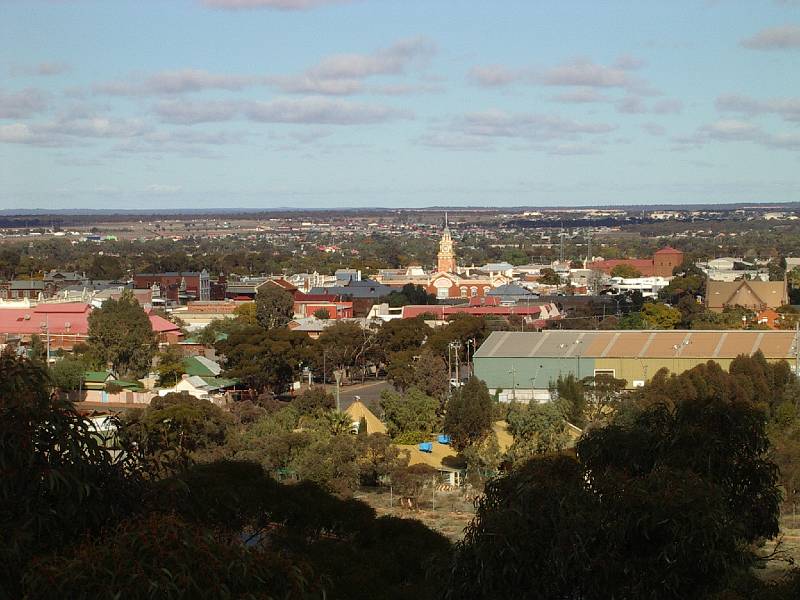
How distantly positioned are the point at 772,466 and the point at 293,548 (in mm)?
5723

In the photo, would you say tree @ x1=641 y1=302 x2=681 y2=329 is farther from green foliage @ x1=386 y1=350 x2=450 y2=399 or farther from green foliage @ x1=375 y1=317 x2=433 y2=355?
green foliage @ x1=386 y1=350 x2=450 y2=399

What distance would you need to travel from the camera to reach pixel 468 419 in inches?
1280

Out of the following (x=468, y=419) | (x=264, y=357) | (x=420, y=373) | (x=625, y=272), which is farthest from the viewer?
(x=625, y=272)

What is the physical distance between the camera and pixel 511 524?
12.4m

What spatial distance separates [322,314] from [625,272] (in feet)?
158

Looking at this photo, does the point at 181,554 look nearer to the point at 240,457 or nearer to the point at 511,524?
the point at 511,524

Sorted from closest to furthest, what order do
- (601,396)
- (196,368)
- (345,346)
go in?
(601,396)
(196,368)
(345,346)

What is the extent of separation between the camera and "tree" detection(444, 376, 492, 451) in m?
32.5

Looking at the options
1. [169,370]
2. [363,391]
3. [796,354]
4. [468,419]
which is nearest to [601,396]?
[468,419]

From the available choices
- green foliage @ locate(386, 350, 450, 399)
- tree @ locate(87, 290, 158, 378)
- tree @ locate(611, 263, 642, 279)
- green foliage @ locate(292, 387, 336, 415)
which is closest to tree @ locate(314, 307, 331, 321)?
tree @ locate(87, 290, 158, 378)

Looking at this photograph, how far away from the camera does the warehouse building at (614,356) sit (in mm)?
44062

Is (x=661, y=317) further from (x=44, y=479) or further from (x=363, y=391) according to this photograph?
(x=44, y=479)

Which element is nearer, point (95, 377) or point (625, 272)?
point (95, 377)

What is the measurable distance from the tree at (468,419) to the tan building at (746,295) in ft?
136
